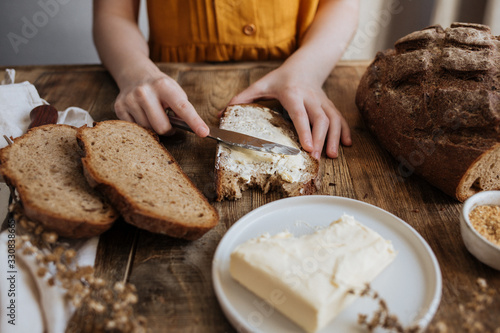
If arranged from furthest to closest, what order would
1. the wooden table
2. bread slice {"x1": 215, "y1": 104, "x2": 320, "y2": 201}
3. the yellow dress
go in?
the yellow dress → bread slice {"x1": 215, "y1": 104, "x2": 320, "y2": 201} → the wooden table

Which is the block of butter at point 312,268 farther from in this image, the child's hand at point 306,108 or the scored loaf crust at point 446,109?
the child's hand at point 306,108

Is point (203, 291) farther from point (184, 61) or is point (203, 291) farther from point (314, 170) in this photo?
point (184, 61)

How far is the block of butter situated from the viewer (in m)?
1.04

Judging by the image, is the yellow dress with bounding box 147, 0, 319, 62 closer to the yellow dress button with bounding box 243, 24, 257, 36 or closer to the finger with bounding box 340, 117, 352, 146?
the yellow dress button with bounding box 243, 24, 257, 36

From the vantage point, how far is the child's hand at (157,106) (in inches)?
72.6

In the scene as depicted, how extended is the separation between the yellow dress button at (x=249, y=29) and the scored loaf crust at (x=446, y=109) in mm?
1039

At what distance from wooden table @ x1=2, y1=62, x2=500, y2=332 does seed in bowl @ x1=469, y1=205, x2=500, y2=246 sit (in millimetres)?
110

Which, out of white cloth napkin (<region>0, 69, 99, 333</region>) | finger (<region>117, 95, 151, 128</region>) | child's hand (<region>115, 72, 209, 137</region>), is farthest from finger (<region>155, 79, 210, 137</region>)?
white cloth napkin (<region>0, 69, 99, 333</region>)

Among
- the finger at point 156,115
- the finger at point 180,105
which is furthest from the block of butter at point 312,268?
the finger at point 156,115

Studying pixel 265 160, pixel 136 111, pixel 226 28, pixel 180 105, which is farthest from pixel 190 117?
pixel 226 28

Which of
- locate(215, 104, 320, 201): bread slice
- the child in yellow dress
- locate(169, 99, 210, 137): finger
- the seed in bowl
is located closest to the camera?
the seed in bowl

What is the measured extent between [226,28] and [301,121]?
105 cm

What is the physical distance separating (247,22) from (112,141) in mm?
1352

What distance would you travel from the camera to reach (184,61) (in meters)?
2.88
